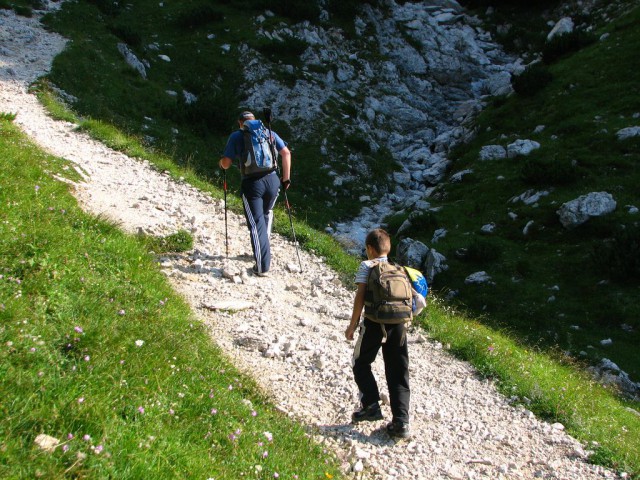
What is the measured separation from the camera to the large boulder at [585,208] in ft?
48.6

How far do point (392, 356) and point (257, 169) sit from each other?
4.77m

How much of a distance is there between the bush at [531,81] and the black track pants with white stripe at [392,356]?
2110 centimetres

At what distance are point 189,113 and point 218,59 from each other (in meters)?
6.66

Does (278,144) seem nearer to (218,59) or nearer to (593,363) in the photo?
(593,363)

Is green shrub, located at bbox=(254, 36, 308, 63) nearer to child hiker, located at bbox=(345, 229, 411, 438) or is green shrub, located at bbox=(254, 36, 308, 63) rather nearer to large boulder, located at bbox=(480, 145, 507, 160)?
large boulder, located at bbox=(480, 145, 507, 160)

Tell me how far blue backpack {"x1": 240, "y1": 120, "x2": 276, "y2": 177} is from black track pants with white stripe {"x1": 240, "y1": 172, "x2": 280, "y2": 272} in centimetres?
25

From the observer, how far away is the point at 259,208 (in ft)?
31.2

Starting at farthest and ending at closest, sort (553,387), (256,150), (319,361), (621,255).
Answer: (621,255) < (256,150) < (553,387) < (319,361)

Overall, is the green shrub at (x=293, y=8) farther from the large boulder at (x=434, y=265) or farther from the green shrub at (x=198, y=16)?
the large boulder at (x=434, y=265)

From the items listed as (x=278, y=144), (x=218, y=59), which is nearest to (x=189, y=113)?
(x=218, y=59)

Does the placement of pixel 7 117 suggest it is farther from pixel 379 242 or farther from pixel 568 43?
pixel 568 43

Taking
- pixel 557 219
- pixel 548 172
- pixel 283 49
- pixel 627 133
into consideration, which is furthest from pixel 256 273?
pixel 283 49

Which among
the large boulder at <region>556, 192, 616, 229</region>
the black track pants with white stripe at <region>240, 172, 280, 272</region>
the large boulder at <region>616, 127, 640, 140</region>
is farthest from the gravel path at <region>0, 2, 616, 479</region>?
the large boulder at <region>616, 127, 640, 140</region>

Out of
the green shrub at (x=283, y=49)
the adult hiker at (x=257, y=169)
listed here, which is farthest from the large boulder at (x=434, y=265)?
the green shrub at (x=283, y=49)
